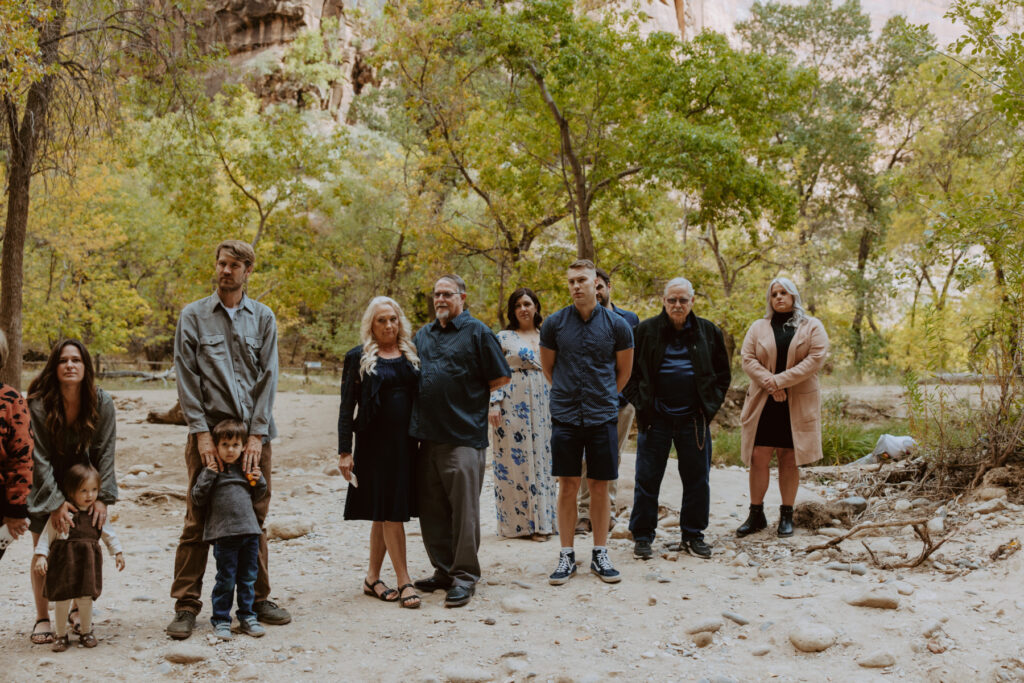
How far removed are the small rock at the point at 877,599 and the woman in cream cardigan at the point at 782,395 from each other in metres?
1.38

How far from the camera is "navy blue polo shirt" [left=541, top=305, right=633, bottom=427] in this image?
16.7 ft

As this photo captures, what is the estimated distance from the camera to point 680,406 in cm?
554

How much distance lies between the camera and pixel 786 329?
5.80m

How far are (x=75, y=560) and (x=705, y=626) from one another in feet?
10.7

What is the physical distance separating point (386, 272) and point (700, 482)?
23142 mm

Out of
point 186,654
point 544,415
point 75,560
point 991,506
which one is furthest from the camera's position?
point 544,415

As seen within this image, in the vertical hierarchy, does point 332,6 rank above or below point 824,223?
above

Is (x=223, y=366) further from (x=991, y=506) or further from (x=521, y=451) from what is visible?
(x=991, y=506)

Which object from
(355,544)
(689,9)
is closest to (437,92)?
(355,544)

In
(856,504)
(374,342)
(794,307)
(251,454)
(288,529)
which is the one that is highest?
(794,307)

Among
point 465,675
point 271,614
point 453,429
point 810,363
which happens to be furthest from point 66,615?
point 810,363

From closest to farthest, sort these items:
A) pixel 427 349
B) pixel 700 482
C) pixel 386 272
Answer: pixel 427 349
pixel 700 482
pixel 386 272

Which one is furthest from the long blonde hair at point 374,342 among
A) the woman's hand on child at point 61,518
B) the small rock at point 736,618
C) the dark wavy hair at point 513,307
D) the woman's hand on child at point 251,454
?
the small rock at point 736,618

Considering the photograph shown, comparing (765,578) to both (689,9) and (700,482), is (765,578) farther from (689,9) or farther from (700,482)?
(689,9)
